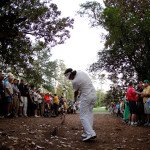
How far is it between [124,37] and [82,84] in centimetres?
2102

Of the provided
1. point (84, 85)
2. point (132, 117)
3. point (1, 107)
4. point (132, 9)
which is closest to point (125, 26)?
point (132, 9)

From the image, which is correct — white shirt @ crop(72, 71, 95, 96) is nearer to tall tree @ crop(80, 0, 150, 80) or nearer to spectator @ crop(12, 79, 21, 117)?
spectator @ crop(12, 79, 21, 117)

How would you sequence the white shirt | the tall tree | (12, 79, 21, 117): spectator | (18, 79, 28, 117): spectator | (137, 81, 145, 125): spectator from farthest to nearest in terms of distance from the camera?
the tall tree → (18, 79, 28, 117): spectator → (12, 79, 21, 117): spectator → (137, 81, 145, 125): spectator → the white shirt

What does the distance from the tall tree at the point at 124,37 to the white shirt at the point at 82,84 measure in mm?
14783

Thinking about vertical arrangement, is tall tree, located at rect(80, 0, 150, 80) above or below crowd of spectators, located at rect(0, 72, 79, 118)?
above

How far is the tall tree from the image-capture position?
82.0 ft

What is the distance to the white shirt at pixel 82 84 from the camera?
862 cm

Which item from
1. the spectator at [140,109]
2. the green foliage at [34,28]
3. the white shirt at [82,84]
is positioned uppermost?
the green foliage at [34,28]

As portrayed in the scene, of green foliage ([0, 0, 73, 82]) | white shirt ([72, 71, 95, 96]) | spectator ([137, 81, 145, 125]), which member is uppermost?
green foliage ([0, 0, 73, 82])

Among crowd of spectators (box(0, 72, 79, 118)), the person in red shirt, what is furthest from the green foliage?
the person in red shirt

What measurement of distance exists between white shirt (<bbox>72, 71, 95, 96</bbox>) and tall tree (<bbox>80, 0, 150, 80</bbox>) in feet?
48.5

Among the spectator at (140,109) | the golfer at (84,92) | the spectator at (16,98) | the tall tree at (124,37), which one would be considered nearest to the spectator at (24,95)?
the spectator at (16,98)

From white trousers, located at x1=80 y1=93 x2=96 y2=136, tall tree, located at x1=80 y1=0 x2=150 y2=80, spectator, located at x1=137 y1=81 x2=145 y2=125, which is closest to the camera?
white trousers, located at x1=80 y1=93 x2=96 y2=136

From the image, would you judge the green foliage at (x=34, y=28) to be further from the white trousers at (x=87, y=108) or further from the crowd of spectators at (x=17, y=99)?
the white trousers at (x=87, y=108)
